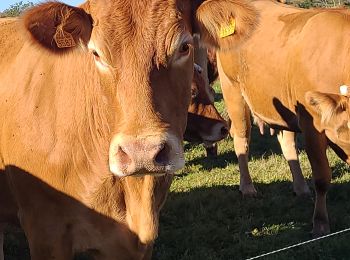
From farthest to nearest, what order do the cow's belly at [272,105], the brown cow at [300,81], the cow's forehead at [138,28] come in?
the cow's belly at [272,105] → the brown cow at [300,81] → the cow's forehead at [138,28]

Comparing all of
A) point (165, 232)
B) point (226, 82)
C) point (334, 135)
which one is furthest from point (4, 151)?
point (226, 82)

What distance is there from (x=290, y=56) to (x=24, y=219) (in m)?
3.55

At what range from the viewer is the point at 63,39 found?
112 inches

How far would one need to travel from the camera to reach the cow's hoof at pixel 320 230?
5172mm

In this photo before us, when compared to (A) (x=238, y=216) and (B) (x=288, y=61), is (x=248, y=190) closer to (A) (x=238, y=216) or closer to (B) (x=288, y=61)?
(A) (x=238, y=216)

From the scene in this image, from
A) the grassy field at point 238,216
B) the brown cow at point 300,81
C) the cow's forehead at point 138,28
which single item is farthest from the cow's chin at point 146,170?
the grassy field at point 238,216

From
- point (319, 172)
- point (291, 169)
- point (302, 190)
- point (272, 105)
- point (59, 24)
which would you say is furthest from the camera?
point (291, 169)

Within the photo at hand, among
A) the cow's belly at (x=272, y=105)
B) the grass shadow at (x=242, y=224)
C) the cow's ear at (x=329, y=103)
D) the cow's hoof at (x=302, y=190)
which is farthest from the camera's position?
the cow's hoof at (x=302, y=190)

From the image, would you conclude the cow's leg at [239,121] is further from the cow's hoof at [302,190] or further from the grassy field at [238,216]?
the cow's hoof at [302,190]

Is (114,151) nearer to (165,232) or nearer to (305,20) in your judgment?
(165,232)

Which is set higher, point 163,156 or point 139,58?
point 139,58

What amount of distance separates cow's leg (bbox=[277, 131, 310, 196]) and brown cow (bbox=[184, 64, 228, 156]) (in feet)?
5.26

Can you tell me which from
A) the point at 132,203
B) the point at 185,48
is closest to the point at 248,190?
the point at 132,203

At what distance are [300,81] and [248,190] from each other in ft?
5.00
